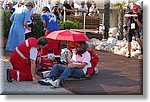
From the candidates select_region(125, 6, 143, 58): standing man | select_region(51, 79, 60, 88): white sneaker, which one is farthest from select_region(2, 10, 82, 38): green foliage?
select_region(51, 79, 60, 88): white sneaker

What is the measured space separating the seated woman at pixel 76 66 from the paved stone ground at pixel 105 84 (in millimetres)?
118

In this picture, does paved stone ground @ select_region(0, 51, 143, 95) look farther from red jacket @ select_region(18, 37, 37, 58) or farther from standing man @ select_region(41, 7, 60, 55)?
standing man @ select_region(41, 7, 60, 55)

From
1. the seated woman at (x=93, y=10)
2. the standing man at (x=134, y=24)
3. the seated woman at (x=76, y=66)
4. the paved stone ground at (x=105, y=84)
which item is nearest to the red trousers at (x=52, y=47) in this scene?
the seated woman at (x=76, y=66)

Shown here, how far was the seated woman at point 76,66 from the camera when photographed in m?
6.99

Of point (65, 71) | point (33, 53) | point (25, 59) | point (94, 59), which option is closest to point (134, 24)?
point (94, 59)

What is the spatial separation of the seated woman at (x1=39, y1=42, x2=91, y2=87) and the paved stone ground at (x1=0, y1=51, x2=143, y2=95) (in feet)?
0.39

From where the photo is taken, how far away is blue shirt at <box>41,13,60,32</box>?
750cm

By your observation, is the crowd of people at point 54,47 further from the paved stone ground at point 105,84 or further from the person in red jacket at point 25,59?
the paved stone ground at point 105,84

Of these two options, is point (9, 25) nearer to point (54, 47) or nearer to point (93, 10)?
point (54, 47)

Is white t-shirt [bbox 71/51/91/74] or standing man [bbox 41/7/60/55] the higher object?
standing man [bbox 41/7/60/55]

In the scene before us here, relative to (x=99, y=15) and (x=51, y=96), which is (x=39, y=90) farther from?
(x=99, y=15)

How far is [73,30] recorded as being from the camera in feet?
23.7

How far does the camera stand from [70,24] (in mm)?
7086

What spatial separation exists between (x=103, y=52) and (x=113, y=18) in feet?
2.62
